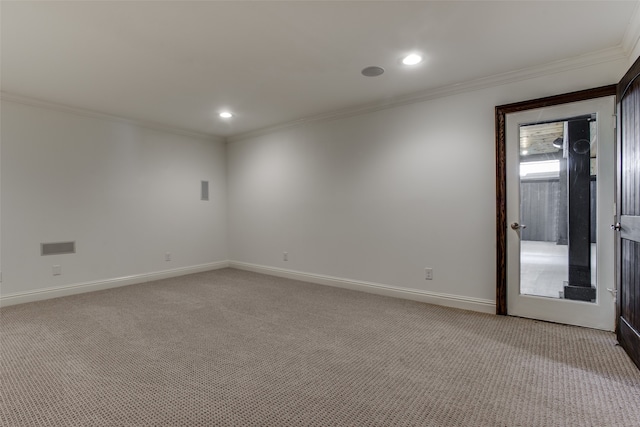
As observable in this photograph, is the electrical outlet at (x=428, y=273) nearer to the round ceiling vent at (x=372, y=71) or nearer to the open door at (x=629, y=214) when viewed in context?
the open door at (x=629, y=214)

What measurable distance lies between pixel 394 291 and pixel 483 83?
8.54 feet

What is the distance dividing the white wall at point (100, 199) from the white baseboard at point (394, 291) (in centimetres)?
157

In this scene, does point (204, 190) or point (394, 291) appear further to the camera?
point (204, 190)

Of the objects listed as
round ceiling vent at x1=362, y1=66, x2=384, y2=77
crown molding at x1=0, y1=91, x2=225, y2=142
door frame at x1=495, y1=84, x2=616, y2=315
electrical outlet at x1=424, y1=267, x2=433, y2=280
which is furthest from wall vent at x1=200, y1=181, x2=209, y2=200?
Answer: door frame at x1=495, y1=84, x2=616, y2=315

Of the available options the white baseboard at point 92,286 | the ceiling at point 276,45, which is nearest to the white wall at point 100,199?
the white baseboard at point 92,286

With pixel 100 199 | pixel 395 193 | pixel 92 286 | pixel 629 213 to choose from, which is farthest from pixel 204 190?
pixel 629 213

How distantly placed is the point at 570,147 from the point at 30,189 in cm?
610

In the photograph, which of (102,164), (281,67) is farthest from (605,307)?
(102,164)

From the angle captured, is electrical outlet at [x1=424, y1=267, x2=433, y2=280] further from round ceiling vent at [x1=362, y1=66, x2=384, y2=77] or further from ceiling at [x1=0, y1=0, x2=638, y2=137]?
round ceiling vent at [x1=362, y1=66, x2=384, y2=77]

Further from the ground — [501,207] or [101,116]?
[101,116]

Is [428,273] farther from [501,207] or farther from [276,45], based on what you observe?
[276,45]

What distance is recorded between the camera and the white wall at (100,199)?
3992 millimetres

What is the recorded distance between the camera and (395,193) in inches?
164

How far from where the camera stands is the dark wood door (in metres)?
2.25
